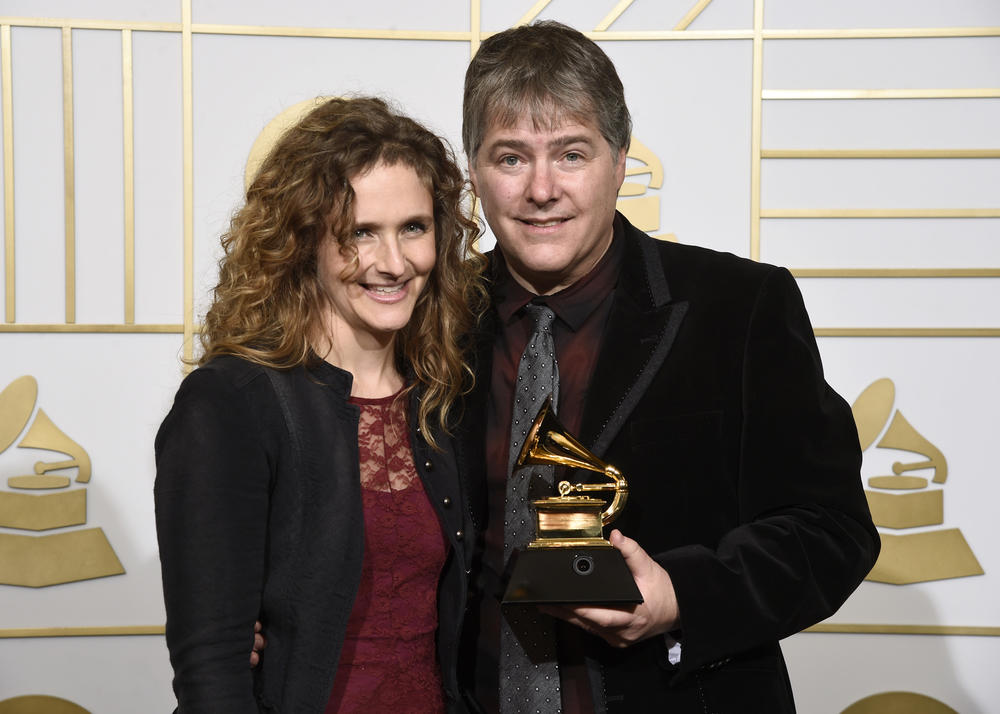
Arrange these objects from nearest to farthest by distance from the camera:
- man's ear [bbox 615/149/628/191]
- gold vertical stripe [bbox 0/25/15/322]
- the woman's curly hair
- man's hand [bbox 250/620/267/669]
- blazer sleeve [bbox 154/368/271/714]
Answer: blazer sleeve [bbox 154/368/271/714] → man's hand [bbox 250/620/267/669] → the woman's curly hair → man's ear [bbox 615/149/628/191] → gold vertical stripe [bbox 0/25/15/322]

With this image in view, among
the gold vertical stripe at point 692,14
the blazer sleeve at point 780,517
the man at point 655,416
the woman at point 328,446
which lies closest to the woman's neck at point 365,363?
the woman at point 328,446

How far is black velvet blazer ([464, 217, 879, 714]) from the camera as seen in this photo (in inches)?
69.6

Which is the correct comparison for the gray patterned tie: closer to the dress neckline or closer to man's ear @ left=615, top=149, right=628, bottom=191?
the dress neckline

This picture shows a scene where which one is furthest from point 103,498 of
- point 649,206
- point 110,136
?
point 649,206

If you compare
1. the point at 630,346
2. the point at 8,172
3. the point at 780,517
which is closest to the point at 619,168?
the point at 630,346

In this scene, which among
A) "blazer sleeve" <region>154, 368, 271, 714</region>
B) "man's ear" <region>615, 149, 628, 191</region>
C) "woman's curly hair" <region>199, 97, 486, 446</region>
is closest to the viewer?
"blazer sleeve" <region>154, 368, 271, 714</region>

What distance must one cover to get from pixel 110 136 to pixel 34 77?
33 cm

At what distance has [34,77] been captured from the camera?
144 inches

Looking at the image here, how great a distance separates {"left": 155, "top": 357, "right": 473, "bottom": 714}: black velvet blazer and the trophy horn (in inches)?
9.7

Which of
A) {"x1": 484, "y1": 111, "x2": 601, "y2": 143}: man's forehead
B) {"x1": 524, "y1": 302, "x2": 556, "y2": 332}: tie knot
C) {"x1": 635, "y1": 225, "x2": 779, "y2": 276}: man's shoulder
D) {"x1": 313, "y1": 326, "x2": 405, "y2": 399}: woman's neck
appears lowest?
{"x1": 313, "y1": 326, "x2": 405, "y2": 399}: woman's neck

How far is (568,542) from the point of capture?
1.69m

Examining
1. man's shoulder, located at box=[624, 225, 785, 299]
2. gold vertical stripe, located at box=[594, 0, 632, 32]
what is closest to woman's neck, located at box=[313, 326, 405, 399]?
man's shoulder, located at box=[624, 225, 785, 299]

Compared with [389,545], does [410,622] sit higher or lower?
lower

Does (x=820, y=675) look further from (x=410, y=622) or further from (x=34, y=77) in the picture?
(x=34, y=77)
